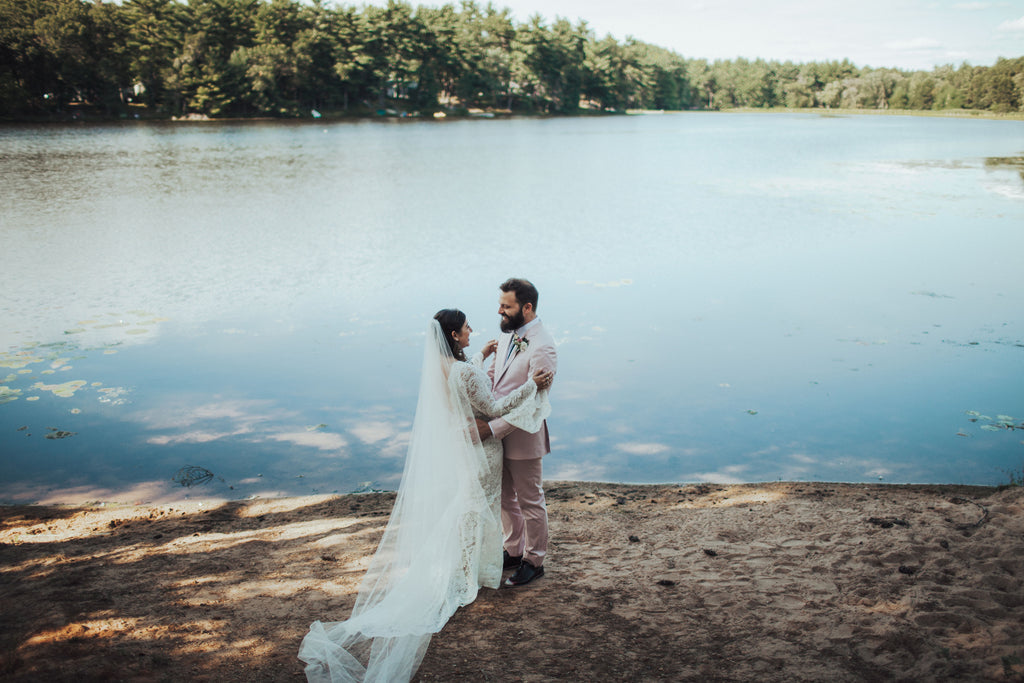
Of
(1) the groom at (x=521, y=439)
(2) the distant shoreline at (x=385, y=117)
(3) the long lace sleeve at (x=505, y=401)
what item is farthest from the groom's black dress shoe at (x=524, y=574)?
(2) the distant shoreline at (x=385, y=117)

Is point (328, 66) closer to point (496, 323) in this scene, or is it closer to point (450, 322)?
point (496, 323)

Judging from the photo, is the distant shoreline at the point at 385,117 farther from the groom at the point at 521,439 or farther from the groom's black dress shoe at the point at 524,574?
the groom's black dress shoe at the point at 524,574

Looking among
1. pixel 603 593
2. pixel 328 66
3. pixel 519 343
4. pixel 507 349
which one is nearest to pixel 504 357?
pixel 507 349

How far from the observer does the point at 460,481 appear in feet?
13.4

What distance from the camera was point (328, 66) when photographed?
71438 mm

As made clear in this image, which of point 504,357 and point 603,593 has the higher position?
point 504,357

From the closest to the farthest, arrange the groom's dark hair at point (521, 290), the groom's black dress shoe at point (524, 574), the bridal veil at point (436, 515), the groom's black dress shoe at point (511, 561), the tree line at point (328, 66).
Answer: the bridal veil at point (436, 515) → the groom's dark hair at point (521, 290) → the groom's black dress shoe at point (524, 574) → the groom's black dress shoe at point (511, 561) → the tree line at point (328, 66)

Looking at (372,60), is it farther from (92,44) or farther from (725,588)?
(725,588)

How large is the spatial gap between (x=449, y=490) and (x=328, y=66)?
248ft

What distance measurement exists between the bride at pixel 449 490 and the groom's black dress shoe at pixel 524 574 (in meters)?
0.13

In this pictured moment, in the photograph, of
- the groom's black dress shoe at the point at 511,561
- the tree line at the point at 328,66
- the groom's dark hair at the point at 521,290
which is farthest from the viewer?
the tree line at the point at 328,66

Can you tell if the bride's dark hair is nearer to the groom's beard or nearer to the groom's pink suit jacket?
the groom's beard

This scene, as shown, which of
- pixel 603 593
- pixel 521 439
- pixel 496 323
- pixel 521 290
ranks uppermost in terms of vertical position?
pixel 521 290

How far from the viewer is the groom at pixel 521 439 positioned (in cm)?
411
